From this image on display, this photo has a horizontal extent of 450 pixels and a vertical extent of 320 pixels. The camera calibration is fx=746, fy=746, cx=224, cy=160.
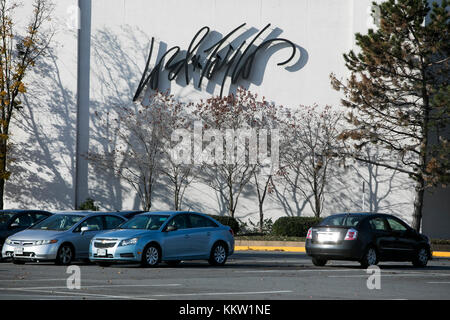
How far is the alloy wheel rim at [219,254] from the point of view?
744 inches

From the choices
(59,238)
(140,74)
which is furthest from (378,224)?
(140,74)

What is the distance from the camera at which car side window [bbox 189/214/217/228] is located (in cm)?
1866

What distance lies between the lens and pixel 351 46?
117 ft

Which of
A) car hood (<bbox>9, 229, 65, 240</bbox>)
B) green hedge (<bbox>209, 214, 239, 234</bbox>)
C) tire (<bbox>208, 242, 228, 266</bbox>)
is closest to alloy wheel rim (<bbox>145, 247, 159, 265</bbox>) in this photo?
tire (<bbox>208, 242, 228, 266</bbox>)

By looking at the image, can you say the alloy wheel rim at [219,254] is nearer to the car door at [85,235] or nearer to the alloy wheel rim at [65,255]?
the car door at [85,235]

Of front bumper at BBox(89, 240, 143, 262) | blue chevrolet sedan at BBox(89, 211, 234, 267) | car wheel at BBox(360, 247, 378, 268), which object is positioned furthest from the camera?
car wheel at BBox(360, 247, 378, 268)

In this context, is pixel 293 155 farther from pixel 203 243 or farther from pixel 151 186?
pixel 203 243

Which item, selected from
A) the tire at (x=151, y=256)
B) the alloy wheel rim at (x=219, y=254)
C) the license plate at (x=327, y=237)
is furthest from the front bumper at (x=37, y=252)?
the license plate at (x=327, y=237)

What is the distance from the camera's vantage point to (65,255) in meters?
18.7

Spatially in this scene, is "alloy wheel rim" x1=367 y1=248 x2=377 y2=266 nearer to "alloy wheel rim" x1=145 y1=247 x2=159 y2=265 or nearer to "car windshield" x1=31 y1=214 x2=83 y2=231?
"alloy wheel rim" x1=145 y1=247 x2=159 y2=265

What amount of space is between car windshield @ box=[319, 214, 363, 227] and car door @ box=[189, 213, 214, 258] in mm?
2907

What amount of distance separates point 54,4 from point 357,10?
14702 mm
